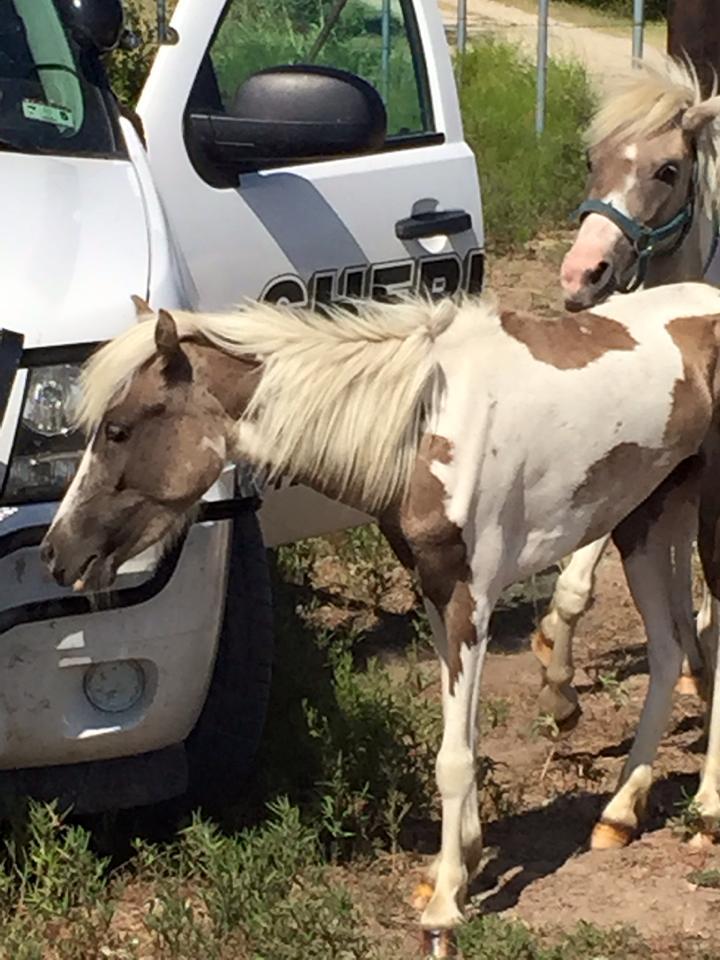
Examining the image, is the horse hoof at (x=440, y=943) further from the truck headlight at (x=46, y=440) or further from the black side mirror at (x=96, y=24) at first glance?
the black side mirror at (x=96, y=24)

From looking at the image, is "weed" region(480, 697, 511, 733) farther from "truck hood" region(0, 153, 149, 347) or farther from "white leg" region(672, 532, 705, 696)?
"truck hood" region(0, 153, 149, 347)

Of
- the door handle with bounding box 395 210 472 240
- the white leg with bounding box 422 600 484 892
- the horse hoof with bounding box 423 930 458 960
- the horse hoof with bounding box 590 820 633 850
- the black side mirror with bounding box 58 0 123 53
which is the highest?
the black side mirror with bounding box 58 0 123 53

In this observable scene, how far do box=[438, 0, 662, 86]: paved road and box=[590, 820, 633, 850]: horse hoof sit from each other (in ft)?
49.3

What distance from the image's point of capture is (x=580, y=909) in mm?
4250

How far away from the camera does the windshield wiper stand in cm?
458

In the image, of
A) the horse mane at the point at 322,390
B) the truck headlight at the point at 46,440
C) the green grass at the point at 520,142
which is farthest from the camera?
the green grass at the point at 520,142

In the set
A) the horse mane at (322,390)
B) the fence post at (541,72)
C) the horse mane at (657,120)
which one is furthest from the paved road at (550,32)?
the horse mane at (322,390)

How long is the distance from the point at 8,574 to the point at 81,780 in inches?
22.0

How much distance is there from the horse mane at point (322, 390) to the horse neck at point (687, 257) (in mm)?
1487

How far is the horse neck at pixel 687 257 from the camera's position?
5238 millimetres

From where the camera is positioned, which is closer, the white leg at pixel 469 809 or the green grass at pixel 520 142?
the white leg at pixel 469 809

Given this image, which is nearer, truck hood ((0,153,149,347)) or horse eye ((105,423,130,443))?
horse eye ((105,423,130,443))

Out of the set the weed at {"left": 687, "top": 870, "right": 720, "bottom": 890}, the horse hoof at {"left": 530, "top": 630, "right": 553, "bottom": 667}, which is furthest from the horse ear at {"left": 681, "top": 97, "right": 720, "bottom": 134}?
the weed at {"left": 687, "top": 870, "right": 720, "bottom": 890}

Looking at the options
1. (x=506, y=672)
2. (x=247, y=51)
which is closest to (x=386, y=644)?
(x=506, y=672)
